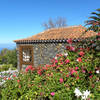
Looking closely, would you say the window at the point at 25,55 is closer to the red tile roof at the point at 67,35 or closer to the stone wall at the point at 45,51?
the stone wall at the point at 45,51

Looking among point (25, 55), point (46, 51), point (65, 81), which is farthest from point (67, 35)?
point (65, 81)

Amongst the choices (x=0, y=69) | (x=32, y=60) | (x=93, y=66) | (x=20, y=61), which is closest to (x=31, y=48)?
(x=32, y=60)

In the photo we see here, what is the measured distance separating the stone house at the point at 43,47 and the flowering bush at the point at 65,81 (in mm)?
6712

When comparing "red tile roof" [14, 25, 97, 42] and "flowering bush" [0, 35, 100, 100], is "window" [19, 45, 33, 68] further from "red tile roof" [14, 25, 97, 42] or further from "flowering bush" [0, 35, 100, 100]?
"flowering bush" [0, 35, 100, 100]

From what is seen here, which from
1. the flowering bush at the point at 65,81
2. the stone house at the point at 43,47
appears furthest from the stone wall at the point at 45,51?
the flowering bush at the point at 65,81

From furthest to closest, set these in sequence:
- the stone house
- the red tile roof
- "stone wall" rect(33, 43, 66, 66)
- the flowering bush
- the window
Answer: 1. the window
2. "stone wall" rect(33, 43, 66, 66)
3. the stone house
4. the red tile roof
5. the flowering bush

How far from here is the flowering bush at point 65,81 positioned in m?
3.34

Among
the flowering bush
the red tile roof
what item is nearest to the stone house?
the red tile roof

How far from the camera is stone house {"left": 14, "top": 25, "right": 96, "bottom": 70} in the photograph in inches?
440

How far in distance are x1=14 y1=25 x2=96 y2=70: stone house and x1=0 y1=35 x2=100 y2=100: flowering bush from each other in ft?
22.0

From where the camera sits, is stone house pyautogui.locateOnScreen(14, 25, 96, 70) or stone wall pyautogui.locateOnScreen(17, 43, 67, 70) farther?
stone wall pyautogui.locateOnScreen(17, 43, 67, 70)

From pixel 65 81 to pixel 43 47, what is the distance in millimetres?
8432

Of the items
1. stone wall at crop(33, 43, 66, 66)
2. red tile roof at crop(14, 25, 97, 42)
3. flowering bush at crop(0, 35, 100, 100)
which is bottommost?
flowering bush at crop(0, 35, 100, 100)

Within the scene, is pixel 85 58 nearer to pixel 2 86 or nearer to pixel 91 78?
pixel 91 78
